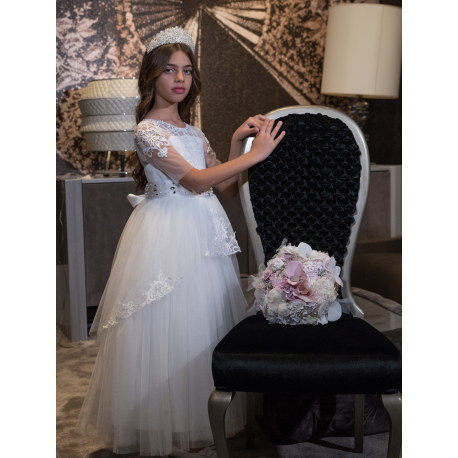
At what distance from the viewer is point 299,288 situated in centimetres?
139

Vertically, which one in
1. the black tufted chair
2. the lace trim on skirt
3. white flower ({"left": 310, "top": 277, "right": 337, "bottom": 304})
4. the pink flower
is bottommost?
the lace trim on skirt

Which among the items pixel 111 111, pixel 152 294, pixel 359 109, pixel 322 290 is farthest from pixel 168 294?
pixel 359 109

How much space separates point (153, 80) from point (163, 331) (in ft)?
2.76

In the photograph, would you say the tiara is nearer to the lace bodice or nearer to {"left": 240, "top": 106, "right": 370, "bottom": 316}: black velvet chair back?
the lace bodice

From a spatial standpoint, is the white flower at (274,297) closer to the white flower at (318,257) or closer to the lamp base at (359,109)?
the white flower at (318,257)

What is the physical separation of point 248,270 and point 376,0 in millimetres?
2112

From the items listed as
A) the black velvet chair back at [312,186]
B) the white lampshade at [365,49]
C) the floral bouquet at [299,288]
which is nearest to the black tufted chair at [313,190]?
the black velvet chair back at [312,186]

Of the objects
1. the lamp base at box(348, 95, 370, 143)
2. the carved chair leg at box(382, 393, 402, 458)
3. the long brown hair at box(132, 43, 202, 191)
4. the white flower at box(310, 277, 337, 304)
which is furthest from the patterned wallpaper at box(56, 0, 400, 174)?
the carved chair leg at box(382, 393, 402, 458)

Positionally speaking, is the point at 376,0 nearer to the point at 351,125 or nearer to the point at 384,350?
the point at 351,125

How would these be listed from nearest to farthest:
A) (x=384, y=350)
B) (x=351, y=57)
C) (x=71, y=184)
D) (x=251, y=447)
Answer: (x=384, y=350)
(x=251, y=447)
(x=71, y=184)
(x=351, y=57)

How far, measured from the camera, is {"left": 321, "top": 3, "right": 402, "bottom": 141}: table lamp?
10.4 ft

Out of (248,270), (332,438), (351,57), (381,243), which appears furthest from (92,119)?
(332,438)

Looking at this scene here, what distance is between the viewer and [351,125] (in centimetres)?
167

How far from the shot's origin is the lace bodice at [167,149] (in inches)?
66.4
